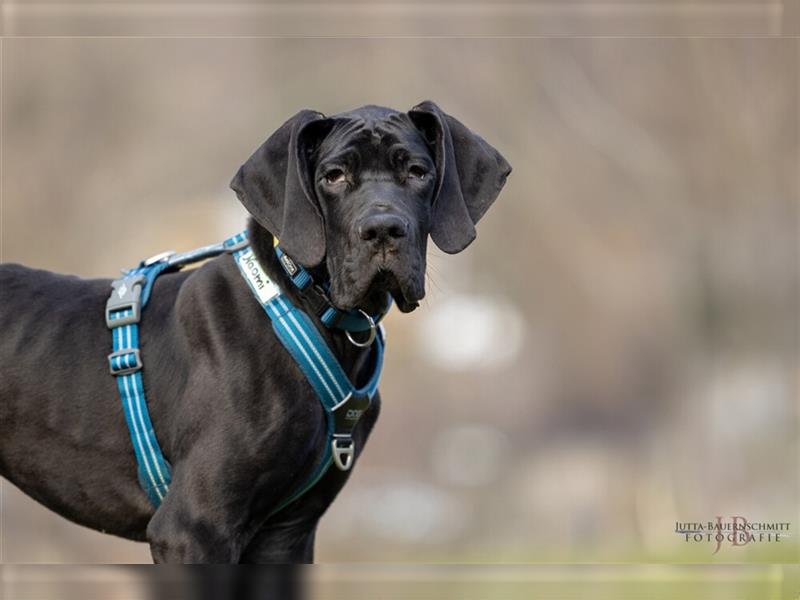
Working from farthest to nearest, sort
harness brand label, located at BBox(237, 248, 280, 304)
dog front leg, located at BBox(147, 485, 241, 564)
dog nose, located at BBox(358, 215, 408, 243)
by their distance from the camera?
1. harness brand label, located at BBox(237, 248, 280, 304)
2. dog front leg, located at BBox(147, 485, 241, 564)
3. dog nose, located at BBox(358, 215, 408, 243)

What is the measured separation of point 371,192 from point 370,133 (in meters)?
0.23

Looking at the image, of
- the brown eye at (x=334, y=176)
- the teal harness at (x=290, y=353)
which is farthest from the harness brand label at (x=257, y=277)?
the brown eye at (x=334, y=176)

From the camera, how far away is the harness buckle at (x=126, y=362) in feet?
13.0

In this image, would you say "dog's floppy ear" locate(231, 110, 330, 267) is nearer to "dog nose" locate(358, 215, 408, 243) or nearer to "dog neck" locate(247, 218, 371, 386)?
"dog neck" locate(247, 218, 371, 386)

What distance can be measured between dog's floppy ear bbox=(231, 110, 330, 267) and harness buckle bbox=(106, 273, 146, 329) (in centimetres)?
62

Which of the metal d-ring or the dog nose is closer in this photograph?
the dog nose

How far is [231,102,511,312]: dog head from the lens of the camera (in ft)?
11.4

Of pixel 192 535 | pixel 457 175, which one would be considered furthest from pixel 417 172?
pixel 192 535

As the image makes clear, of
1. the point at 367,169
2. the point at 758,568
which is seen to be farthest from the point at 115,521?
the point at 758,568

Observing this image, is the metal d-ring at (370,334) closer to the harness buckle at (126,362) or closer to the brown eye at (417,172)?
the brown eye at (417,172)

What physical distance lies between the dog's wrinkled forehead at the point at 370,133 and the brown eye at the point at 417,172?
2.5 inches

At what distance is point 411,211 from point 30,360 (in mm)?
1575

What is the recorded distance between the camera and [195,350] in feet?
12.5

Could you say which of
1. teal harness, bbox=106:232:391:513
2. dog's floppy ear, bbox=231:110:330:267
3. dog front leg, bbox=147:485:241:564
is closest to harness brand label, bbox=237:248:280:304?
teal harness, bbox=106:232:391:513
